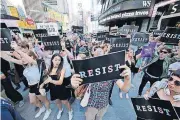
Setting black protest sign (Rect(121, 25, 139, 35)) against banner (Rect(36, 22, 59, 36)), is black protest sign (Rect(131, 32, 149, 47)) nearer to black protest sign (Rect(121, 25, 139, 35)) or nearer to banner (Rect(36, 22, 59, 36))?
black protest sign (Rect(121, 25, 139, 35))

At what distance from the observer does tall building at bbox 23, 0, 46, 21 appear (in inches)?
921

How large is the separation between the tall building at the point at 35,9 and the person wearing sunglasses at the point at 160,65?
73.1 feet

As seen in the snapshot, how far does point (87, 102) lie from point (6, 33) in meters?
1.58

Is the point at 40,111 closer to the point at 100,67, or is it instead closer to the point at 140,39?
the point at 100,67

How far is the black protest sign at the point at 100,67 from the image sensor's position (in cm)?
174

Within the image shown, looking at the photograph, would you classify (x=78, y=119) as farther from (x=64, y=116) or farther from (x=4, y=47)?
(x=4, y=47)

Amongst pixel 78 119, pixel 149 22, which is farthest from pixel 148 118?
pixel 149 22

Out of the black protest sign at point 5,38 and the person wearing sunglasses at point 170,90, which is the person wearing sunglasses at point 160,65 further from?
the black protest sign at point 5,38

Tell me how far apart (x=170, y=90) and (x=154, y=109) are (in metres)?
0.48

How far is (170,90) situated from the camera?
83.0 inches

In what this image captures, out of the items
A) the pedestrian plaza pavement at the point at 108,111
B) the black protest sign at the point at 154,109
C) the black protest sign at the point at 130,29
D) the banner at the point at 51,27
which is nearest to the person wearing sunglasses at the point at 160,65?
the pedestrian plaza pavement at the point at 108,111

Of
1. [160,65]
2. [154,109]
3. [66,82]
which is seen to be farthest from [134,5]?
[154,109]

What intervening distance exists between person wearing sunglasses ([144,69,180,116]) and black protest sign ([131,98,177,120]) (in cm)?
9

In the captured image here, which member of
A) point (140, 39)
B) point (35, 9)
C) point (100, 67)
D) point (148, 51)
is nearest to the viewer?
point (100, 67)
